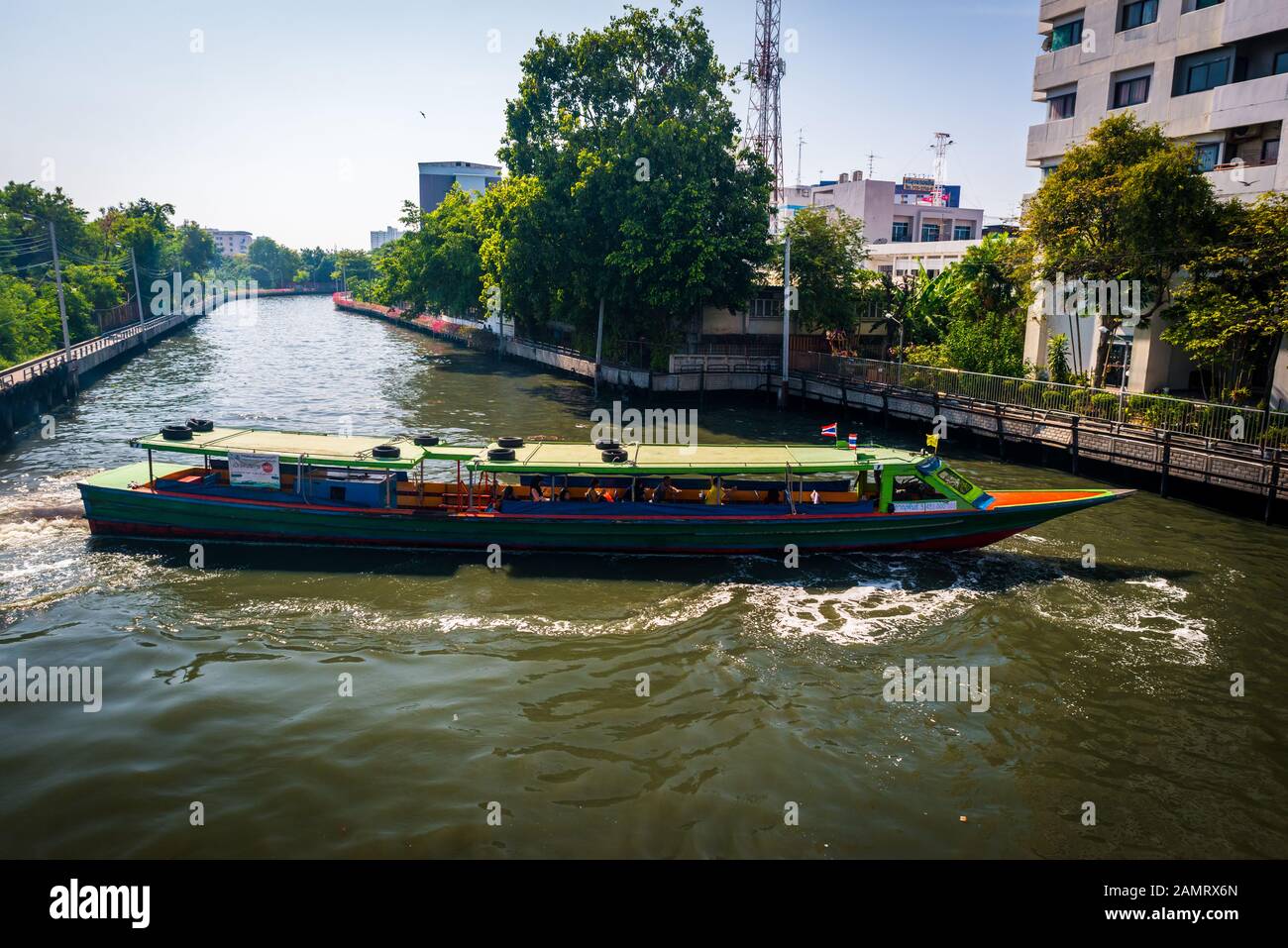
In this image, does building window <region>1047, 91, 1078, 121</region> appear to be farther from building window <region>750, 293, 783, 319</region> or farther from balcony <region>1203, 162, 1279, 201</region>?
building window <region>750, 293, 783, 319</region>

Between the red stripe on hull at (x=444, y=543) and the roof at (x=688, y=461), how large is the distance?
2077 millimetres

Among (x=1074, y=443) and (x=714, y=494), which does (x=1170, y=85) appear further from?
(x=714, y=494)

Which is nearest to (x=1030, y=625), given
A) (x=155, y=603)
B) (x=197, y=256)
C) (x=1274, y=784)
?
(x=1274, y=784)

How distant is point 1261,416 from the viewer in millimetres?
25125

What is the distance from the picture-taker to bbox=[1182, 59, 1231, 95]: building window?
31280 millimetres

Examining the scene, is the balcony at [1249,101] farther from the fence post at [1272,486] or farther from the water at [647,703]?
the water at [647,703]

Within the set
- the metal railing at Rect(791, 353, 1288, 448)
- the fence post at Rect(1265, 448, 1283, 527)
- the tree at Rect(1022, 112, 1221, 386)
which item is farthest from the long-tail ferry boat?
the tree at Rect(1022, 112, 1221, 386)

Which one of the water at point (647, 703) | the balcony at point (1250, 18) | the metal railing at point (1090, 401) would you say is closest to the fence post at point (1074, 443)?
the metal railing at point (1090, 401)

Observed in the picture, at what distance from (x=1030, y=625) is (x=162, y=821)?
16.2 metres

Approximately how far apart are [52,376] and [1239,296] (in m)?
51.3

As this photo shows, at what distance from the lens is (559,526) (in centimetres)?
2098

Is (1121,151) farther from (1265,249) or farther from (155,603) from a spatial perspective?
(155,603)

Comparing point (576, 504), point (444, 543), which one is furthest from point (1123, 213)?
point (444, 543)

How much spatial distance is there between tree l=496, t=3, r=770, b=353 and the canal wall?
79.9 feet
